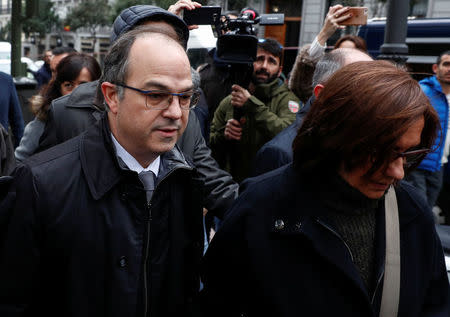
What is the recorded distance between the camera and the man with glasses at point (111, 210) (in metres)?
1.46

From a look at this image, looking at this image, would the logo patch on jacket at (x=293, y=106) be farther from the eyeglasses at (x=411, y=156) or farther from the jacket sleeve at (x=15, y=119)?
the jacket sleeve at (x=15, y=119)

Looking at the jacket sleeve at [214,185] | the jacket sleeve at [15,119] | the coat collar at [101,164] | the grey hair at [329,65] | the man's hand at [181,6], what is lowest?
the jacket sleeve at [15,119]

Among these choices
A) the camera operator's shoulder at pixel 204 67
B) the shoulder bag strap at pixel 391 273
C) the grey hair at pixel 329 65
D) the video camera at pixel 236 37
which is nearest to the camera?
the shoulder bag strap at pixel 391 273

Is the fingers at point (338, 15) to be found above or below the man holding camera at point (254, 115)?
above

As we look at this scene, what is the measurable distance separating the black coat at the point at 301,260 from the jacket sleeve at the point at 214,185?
54cm

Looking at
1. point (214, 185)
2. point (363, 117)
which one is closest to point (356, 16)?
point (214, 185)

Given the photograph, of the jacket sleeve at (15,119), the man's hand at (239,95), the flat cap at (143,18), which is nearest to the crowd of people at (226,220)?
the flat cap at (143,18)

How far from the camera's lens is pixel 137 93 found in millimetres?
1512

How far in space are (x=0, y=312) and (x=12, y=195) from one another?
34cm

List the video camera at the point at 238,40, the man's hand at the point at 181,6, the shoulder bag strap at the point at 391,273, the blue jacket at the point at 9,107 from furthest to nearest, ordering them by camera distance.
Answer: the blue jacket at the point at 9,107, the video camera at the point at 238,40, the man's hand at the point at 181,6, the shoulder bag strap at the point at 391,273

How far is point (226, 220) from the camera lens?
5.56 feet

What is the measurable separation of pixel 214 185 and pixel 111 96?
0.83 meters

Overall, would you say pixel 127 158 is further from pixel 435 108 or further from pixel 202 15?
pixel 435 108

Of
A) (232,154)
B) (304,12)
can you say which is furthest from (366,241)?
(304,12)
